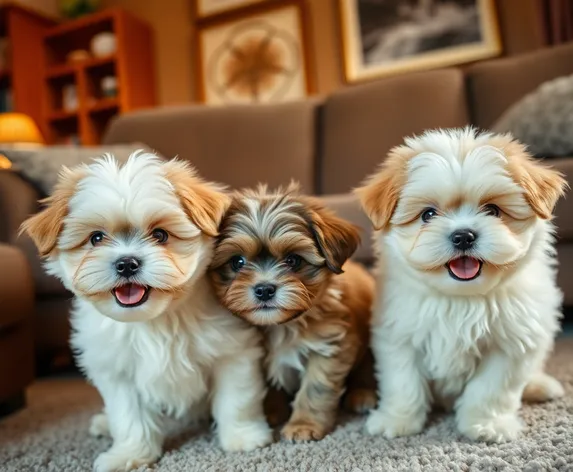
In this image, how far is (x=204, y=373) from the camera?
1490 mm

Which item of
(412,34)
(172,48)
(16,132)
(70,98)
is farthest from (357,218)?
(70,98)

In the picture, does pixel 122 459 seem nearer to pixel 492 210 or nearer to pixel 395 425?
pixel 395 425

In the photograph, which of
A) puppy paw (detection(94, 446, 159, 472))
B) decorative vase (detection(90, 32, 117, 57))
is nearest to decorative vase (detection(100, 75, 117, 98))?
decorative vase (detection(90, 32, 117, 57))

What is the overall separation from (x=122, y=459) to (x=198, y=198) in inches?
28.0

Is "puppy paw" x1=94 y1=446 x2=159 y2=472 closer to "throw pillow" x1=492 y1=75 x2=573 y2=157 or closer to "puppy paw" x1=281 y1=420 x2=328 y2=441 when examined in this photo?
"puppy paw" x1=281 y1=420 x2=328 y2=441

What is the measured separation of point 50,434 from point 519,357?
56.5 inches

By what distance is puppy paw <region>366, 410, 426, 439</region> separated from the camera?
1461 millimetres

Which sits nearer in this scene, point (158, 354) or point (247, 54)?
point (158, 354)

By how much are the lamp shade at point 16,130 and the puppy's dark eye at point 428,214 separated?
162 inches

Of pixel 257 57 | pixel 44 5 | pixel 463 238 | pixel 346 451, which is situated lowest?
pixel 346 451

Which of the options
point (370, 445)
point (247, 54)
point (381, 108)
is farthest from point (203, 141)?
point (370, 445)

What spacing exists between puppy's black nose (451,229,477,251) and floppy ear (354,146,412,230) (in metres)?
0.19

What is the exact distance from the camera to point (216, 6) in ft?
17.4

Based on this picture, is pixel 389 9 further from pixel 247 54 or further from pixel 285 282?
pixel 285 282
